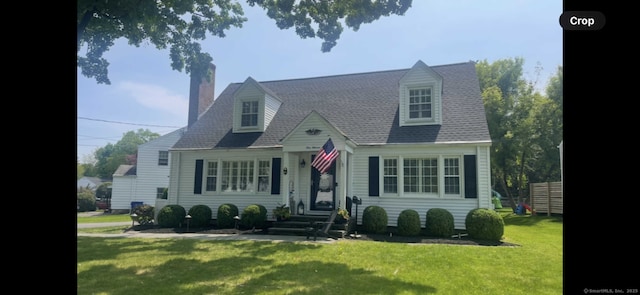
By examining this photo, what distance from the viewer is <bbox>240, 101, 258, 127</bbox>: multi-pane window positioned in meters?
15.1

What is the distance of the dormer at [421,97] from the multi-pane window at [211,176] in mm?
7285

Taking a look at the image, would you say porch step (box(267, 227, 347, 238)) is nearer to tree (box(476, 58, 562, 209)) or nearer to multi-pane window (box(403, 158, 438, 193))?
multi-pane window (box(403, 158, 438, 193))

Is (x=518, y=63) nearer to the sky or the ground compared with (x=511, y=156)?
nearer to the sky

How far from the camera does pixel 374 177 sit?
12.7 meters

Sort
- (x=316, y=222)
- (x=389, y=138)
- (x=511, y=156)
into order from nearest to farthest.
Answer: (x=316, y=222), (x=389, y=138), (x=511, y=156)

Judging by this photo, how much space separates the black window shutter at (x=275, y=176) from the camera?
13.5 meters

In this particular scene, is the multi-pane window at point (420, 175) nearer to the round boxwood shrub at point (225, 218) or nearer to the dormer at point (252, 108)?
the dormer at point (252, 108)

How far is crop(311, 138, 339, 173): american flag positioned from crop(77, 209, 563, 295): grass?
240cm

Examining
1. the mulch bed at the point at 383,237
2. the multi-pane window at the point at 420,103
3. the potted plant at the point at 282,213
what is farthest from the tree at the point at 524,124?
the potted plant at the point at 282,213
